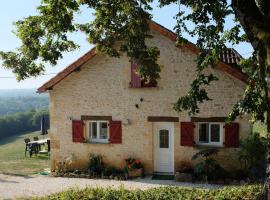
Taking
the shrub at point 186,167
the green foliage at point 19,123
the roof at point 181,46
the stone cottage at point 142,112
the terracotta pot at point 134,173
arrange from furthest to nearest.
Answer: the green foliage at point 19,123 < the terracotta pot at point 134,173 < the shrub at point 186,167 < the stone cottage at point 142,112 < the roof at point 181,46

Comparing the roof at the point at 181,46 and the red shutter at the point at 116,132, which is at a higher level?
the roof at the point at 181,46

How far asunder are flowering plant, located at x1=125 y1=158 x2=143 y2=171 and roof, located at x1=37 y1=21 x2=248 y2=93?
4477mm

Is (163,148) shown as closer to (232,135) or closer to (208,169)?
(208,169)

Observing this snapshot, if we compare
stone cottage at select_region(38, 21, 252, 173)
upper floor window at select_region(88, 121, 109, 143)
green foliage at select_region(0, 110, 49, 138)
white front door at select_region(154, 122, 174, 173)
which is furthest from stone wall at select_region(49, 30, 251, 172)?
green foliage at select_region(0, 110, 49, 138)

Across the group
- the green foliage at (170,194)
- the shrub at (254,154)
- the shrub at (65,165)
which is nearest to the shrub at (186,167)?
the shrub at (254,154)

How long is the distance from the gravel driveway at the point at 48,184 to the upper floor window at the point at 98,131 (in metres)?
2.10

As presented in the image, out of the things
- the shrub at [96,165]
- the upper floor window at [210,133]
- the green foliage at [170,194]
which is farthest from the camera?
the shrub at [96,165]

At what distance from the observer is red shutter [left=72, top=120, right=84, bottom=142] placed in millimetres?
18234

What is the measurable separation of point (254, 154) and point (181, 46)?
16.3 feet

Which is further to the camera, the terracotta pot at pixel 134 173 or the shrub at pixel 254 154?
the terracotta pot at pixel 134 173

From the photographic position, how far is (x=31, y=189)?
15.2 meters

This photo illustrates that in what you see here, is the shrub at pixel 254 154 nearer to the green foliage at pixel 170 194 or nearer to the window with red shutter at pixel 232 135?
the window with red shutter at pixel 232 135

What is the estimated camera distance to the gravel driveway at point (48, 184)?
48.5 ft

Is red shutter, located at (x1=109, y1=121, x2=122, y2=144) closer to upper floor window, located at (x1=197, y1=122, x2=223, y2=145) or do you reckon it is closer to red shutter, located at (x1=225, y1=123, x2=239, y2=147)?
upper floor window, located at (x1=197, y1=122, x2=223, y2=145)
